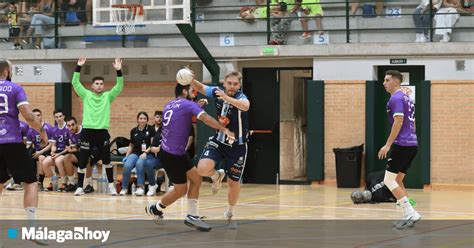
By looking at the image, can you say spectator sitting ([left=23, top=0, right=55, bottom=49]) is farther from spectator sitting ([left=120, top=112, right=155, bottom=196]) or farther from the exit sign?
the exit sign

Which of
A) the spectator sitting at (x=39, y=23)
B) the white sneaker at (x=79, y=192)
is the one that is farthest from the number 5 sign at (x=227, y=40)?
the white sneaker at (x=79, y=192)

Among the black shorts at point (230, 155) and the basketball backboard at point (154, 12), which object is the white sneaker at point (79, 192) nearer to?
the basketball backboard at point (154, 12)

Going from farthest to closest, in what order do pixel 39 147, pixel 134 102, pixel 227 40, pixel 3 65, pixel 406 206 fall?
pixel 134 102 < pixel 227 40 < pixel 39 147 < pixel 406 206 < pixel 3 65

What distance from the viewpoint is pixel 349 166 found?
21266 millimetres

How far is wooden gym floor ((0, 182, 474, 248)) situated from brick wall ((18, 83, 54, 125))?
192 inches

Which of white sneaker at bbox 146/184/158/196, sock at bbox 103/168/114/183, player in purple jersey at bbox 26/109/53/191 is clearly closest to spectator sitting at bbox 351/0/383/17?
white sneaker at bbox 146/184/158/196

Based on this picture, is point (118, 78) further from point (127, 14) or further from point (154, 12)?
point (127, 14)

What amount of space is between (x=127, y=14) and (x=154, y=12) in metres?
0.66

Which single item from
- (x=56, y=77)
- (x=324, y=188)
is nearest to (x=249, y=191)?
(x=324, y=188)

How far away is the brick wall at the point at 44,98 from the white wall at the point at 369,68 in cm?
704

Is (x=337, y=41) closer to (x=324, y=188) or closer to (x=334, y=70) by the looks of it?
(x=334, y=70)

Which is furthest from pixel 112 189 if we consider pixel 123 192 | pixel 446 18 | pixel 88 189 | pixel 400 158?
pixel 446 18

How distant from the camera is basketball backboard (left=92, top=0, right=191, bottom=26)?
66.2 ft

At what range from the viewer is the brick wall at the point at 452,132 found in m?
20.8
